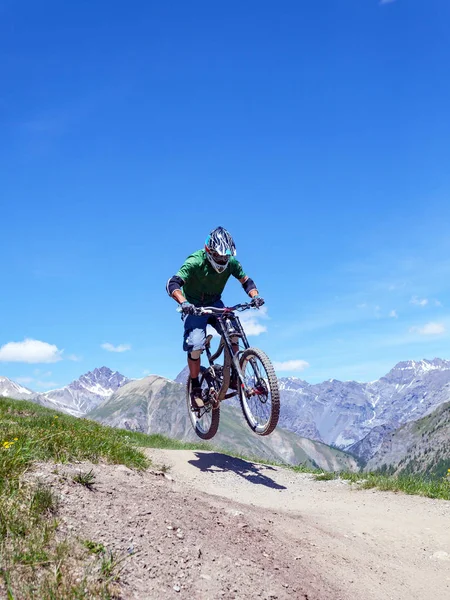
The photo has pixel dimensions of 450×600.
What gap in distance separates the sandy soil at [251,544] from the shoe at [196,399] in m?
4.35

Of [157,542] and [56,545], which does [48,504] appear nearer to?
[56,545]

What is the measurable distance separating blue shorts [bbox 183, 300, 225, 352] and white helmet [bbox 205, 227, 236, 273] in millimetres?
1229

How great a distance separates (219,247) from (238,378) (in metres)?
3.22

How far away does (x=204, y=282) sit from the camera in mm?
12008

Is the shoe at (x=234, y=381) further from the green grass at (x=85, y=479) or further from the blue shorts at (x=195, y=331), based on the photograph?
the green grass at (x=85, y=479)

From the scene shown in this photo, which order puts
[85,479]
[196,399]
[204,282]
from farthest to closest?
[196,399]
[204,282]
[85,479]

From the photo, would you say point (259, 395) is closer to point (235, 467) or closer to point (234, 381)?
point (234, 381)

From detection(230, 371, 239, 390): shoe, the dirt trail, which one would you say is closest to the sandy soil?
the dirt trail

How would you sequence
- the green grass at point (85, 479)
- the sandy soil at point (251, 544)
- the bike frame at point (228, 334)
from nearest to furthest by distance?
the sandy soil at point (251, 544) < the green grass at point (85, 479) < the bike frame at point (228, 334)

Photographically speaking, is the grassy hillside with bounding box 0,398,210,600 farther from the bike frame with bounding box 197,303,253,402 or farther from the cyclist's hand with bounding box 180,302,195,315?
the bike frame with bounding box 197,303,253,402

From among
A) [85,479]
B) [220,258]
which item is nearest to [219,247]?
[220,258]

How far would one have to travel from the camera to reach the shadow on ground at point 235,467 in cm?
1190

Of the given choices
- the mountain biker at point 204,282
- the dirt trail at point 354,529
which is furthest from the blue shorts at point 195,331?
the dirt trail at point 354,529

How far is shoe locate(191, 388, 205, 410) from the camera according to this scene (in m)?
12.7
